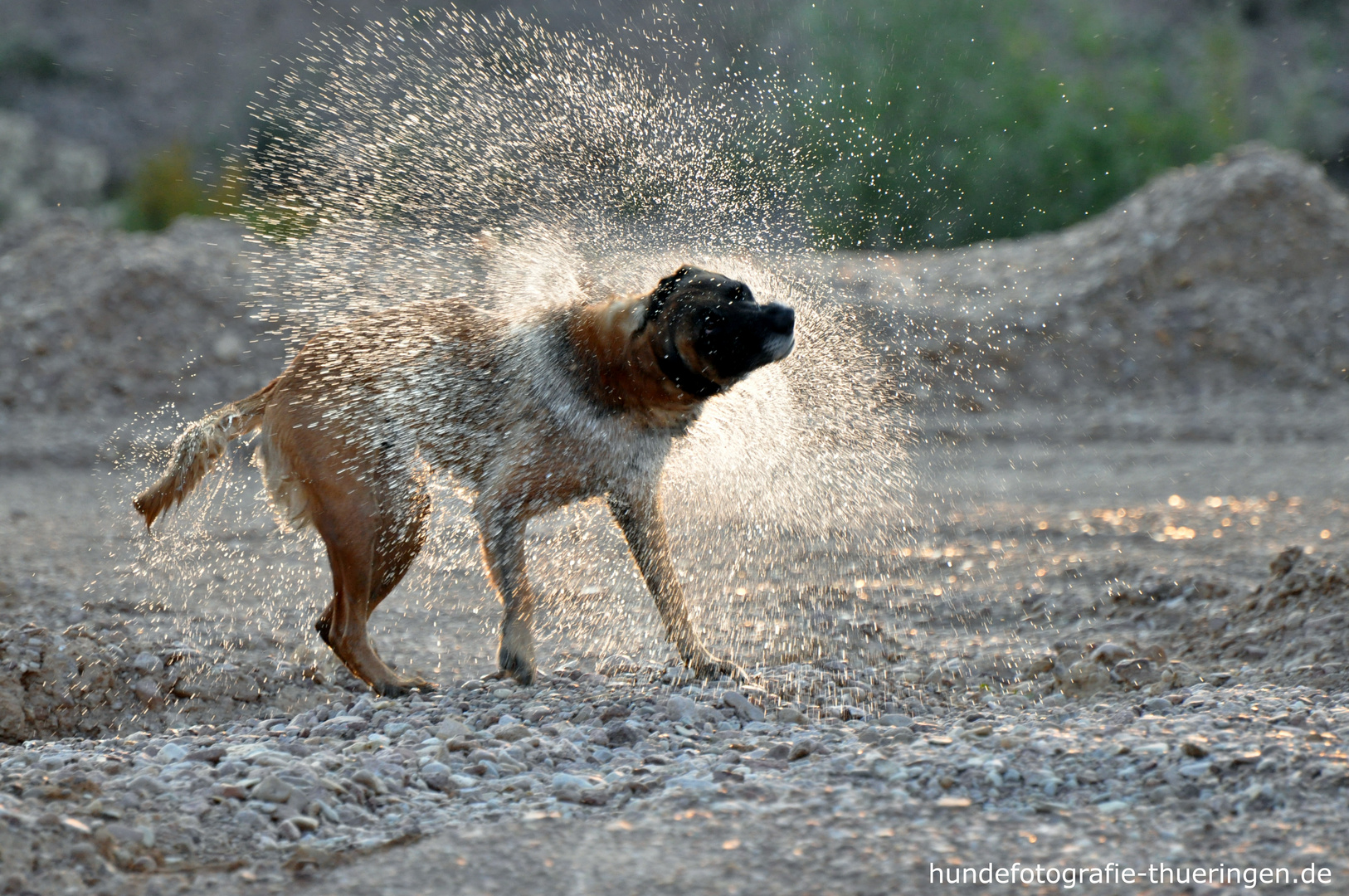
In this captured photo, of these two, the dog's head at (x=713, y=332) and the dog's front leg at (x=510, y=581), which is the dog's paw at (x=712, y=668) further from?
the dog's head at (x=713, y=332)

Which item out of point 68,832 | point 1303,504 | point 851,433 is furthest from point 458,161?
point 68,832

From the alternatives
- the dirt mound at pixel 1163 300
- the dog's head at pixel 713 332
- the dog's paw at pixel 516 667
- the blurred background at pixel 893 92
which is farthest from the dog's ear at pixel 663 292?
the dirt mound at pixel 1163 300

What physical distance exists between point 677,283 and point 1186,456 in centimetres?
784

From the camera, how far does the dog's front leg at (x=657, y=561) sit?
159 inches

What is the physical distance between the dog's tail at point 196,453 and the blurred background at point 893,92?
→ 11.9ft

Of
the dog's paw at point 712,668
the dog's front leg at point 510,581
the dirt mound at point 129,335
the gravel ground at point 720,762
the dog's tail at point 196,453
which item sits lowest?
the gravel ground at point 720,762

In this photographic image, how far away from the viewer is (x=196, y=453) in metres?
4.26

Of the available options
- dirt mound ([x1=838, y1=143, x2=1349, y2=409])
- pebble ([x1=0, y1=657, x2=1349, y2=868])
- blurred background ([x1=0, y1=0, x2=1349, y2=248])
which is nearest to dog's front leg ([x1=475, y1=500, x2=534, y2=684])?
pebble ([x1=0, y1=657, x2=1349, y2=868])

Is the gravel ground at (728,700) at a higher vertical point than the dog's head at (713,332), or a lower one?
lower

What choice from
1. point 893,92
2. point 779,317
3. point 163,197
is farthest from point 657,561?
point 163,197

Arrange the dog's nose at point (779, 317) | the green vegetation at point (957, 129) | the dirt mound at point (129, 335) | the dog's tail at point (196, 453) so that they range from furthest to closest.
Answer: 1. the green vegetation at point (957, 129)
2. the dirt mound at point (129, 335)
3. the dog's tail at point (196, 453)
4. the dog's nose at point (779, 317)

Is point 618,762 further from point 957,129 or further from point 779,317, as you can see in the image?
point 957,129

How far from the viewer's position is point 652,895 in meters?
2.25

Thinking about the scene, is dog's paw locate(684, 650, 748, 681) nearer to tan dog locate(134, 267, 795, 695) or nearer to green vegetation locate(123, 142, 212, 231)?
tan dog locate(134, 267, 795, 695)
